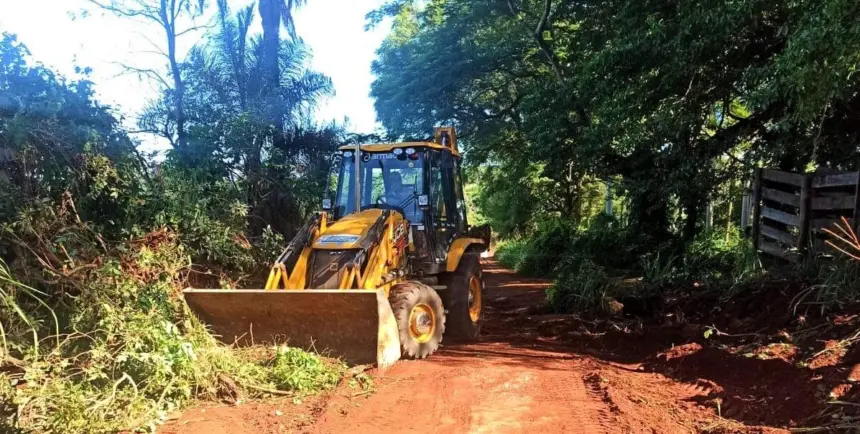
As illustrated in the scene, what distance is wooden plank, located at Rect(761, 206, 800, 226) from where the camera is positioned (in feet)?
27.7

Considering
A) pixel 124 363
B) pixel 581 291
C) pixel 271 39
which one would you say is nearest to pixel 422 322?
pixel 124 363

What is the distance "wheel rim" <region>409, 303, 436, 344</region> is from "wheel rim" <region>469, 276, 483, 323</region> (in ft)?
5.36

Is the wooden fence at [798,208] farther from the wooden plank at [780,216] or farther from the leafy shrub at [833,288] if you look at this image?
the leafy shrub at [833,288]

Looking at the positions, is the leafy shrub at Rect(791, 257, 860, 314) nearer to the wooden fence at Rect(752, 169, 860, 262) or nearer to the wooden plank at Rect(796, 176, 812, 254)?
the wooden fence at Rect(752, 169, 860, 262)

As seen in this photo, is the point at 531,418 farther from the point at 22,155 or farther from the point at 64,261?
the point at 22,155

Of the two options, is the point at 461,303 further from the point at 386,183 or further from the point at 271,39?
the point at 271,39

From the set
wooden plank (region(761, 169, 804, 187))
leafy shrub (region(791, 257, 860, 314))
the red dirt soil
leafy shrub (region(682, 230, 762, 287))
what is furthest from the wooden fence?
the red dirt soil

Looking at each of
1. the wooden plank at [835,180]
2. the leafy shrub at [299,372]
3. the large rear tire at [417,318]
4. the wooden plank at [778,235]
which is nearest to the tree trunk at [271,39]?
the large rear tire at [417,318]

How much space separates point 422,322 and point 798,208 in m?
5.71

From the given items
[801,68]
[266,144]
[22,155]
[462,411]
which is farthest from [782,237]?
[22,155]

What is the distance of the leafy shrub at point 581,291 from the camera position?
936 cm

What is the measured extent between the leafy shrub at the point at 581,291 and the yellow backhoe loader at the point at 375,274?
176 centimetres

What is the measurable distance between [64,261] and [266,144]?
5.83 metres

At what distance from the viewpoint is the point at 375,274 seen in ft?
22.2
